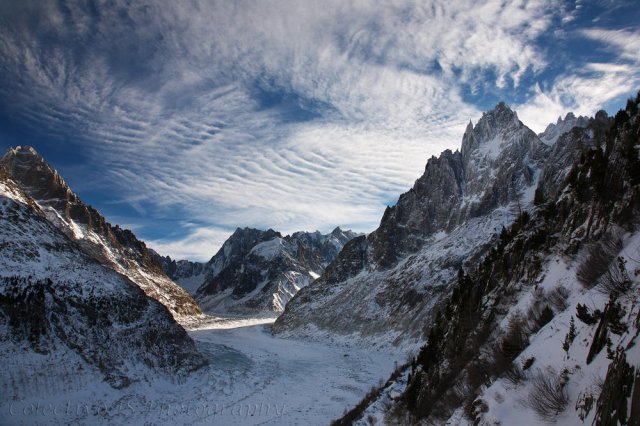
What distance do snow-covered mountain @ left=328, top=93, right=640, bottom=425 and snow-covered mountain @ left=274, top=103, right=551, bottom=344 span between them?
53.0 meters

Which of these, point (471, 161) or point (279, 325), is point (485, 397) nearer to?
point (279, 325)

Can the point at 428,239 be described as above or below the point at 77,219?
below

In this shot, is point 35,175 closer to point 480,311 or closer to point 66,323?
point 66,323

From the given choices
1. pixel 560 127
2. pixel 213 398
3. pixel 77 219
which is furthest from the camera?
pixel 77 219

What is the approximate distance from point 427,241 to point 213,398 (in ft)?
309

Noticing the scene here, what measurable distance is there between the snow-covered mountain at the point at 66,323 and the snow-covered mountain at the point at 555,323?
975 inches

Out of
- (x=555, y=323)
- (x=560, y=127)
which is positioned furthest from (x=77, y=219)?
(x=560, y=127)

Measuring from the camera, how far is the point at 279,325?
11981cm

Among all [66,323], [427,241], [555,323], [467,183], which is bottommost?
[555,323]

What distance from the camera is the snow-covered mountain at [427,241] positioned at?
272 ft

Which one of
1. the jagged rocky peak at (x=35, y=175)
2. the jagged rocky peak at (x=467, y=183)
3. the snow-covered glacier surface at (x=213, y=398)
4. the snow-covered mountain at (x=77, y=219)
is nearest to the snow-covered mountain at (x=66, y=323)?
the snow-covered glacier surface at (x=213, y=398)

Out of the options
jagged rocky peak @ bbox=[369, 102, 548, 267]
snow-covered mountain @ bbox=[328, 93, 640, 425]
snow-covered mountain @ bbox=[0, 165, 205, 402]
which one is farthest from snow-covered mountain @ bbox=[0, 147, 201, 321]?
snow-covered mountain @ bbox=[328, 93, 640, 425]

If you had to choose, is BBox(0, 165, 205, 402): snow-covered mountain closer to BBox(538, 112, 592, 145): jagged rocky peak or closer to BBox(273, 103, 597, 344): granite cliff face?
BBox(273, 103, 597, 344): granite cliff face

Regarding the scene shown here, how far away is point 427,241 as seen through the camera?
393ft
